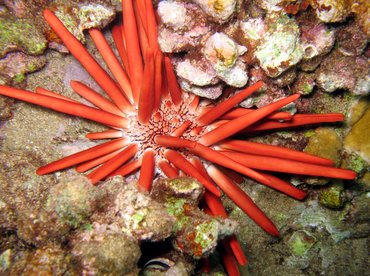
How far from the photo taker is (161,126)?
147 inches

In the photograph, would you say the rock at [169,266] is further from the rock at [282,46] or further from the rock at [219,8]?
the rock at [219,8]

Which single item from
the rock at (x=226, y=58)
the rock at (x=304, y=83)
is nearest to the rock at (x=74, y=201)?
the rock at (x=226, y=58)

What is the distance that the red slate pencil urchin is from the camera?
10.3ft

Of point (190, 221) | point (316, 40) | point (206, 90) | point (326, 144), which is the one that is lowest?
point (190, 221)

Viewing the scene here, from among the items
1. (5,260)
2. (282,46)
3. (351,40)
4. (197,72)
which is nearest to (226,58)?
(197,72)

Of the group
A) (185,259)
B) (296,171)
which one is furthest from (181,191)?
(296,171)

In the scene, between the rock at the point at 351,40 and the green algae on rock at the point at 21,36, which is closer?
the rock at the point at 351,40

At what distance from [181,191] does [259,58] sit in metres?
1.50

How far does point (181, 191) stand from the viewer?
297cm

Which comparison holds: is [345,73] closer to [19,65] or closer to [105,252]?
[105,252]

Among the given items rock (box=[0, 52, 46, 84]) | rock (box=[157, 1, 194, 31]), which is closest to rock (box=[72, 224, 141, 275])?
rock (box=[157, 1, 194, 31])

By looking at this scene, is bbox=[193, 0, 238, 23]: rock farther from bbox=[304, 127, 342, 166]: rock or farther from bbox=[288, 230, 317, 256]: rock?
bbox=[288, 230, 317, 256]: rock

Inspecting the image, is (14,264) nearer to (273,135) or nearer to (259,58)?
(259,58)

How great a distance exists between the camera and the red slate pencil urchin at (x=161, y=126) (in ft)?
10.3
